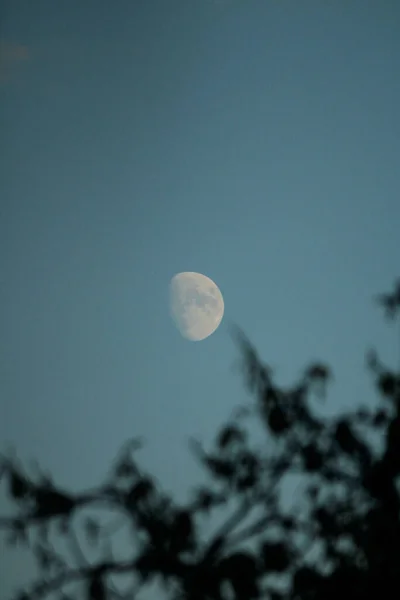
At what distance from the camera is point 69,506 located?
13008mm

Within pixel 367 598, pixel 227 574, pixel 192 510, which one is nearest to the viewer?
pixel 367 598

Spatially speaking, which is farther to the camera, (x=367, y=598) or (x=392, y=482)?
(x=392, y=482)

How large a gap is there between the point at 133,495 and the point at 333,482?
10.4 feet

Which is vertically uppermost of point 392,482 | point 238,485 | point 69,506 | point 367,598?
point 69,506

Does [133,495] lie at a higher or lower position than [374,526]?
higher

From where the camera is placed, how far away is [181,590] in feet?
41.8

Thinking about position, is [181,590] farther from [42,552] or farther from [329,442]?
[329,442]

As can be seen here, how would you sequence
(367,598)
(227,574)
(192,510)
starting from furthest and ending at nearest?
1. (192,510)
2. (227,574)
3. (367,598)

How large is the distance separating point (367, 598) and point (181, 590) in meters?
2.75

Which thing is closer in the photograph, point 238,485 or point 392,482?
point 392,482

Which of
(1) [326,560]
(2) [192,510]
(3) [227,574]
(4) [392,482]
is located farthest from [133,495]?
(4) [392,482]

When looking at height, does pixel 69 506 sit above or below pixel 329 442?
above

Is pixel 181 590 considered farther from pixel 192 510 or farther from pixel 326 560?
pixel 326 560

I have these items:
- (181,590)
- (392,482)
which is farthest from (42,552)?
(392,482)
